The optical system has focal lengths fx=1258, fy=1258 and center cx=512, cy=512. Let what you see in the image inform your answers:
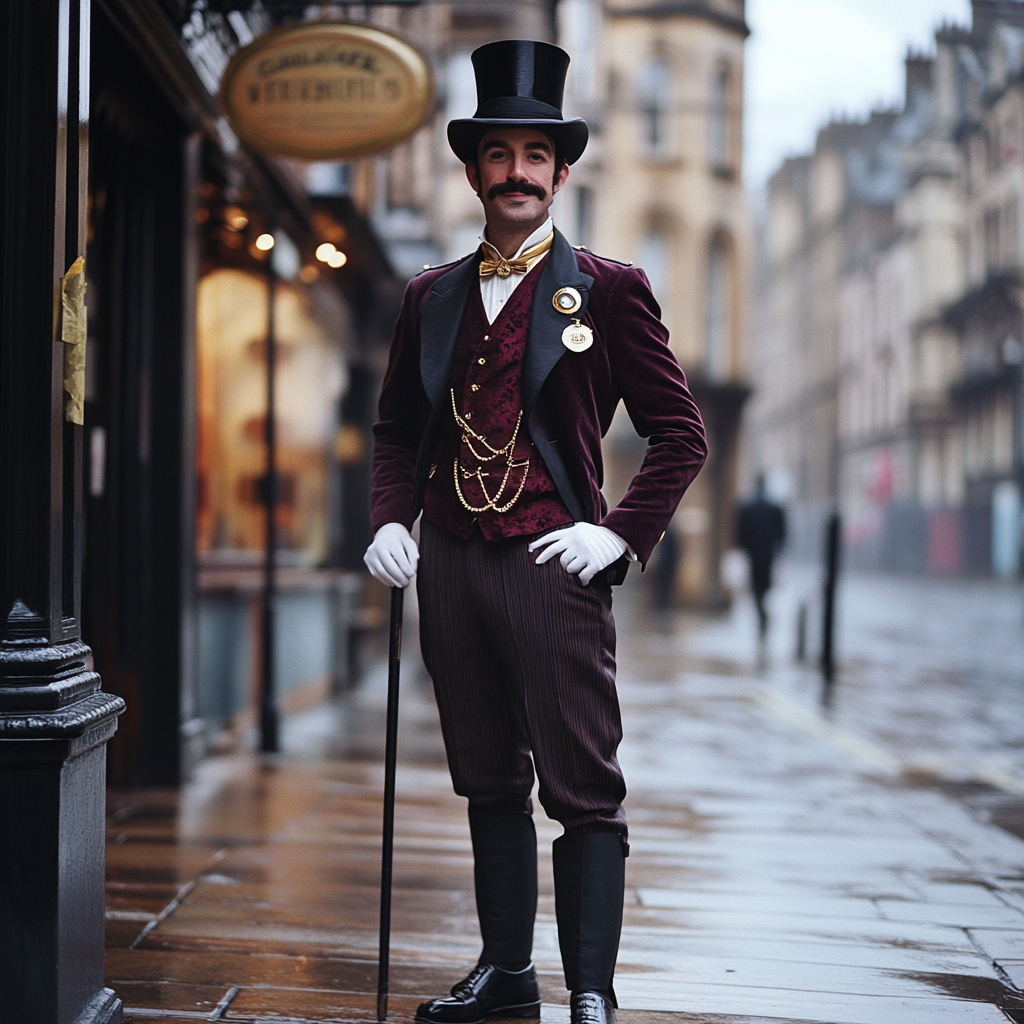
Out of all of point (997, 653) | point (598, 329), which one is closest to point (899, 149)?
point (997, 653)

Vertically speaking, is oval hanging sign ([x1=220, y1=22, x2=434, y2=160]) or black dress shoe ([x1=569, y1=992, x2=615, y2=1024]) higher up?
oval hanging sign ([x1=220, y1=22, x2=434, y2=160])

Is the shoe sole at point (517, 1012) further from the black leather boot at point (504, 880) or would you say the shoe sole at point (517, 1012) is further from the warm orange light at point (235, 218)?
the warm orange light at point (235, 218)

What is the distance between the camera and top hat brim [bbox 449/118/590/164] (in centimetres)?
268

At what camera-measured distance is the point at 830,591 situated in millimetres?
10484

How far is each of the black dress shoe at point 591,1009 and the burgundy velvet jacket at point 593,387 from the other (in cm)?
92

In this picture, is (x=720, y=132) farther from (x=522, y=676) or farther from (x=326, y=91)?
(x=522, y=676)

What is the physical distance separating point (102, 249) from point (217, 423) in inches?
A: 84.3

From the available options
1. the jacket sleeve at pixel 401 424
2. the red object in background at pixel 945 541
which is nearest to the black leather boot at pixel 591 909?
the jacket sleeve at pixel 401 424

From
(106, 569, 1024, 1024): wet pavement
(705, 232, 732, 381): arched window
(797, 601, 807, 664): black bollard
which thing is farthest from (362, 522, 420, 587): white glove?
(705, 232, 732, 381): arched window

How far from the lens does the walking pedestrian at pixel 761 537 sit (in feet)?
46.5

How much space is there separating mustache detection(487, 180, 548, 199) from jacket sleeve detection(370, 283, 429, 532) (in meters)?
0.35

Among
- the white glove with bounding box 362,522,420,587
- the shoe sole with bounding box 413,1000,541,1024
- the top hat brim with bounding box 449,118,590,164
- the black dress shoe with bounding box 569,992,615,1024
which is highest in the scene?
the top hat brim with bounding box 449,118,590,164

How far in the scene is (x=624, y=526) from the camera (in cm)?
263

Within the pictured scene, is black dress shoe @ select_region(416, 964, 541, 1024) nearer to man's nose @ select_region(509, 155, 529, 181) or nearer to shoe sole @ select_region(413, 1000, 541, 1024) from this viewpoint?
shoe sole @ select_region(413, 1000, 541, 1024)
